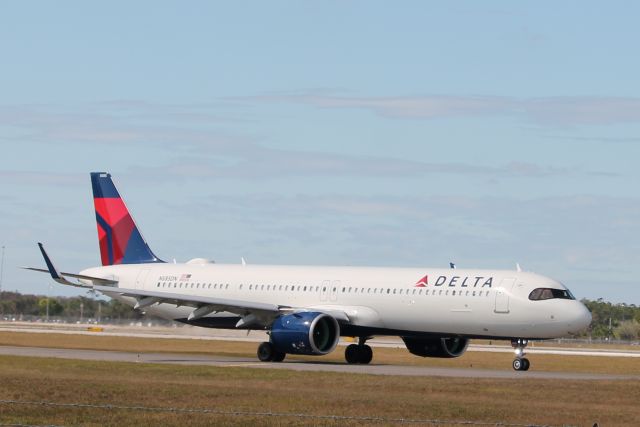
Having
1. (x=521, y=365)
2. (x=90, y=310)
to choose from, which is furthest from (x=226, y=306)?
(x=90, y=310)

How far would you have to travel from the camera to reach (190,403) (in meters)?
29.7

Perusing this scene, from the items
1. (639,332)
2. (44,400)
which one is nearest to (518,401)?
(44,400)

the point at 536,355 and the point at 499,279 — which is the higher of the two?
the point at 499,279

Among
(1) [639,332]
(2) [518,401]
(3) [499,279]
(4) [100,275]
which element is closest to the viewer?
(2) [518,401]

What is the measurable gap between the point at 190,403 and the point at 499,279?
851 inches

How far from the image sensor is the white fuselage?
4781 cm

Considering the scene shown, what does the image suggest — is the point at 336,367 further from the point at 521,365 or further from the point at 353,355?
the point at 521,365

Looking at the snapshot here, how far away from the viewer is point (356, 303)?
170 feet

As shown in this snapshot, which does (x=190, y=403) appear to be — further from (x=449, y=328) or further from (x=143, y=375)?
(x=449, y=328)

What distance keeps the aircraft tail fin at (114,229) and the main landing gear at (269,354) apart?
42.2ft

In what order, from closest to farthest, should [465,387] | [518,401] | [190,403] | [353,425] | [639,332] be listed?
[353,425] → [190,403] → [518,401] → [465,387] → [639,332]

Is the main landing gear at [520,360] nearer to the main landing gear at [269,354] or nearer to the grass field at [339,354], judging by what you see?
the grass field at [339,354]

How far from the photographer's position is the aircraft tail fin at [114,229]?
62.3 metres

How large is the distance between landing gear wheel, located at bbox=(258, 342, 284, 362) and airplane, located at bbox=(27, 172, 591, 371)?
0.05 metres
